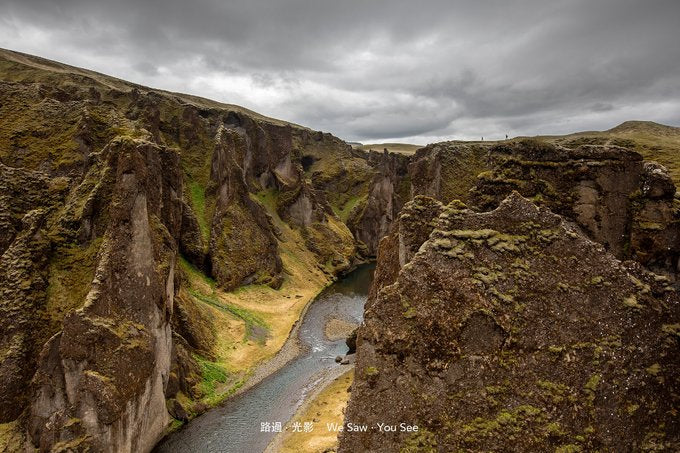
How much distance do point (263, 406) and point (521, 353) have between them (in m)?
25.9

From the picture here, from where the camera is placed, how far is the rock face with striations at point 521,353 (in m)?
11.7

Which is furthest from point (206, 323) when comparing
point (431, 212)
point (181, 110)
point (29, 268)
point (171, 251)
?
point (181, 110)

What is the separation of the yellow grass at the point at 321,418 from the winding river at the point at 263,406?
132 cm

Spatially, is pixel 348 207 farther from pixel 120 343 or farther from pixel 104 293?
pixel 120 343

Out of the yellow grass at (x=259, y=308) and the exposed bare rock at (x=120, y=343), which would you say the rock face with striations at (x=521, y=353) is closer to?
the exposed bare rock at (x=120, y=343)

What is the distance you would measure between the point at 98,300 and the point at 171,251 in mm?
7749

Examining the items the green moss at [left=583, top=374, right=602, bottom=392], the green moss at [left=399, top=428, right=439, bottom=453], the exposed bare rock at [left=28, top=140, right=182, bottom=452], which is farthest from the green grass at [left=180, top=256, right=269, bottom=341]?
the green moss at [left=583, top=374, right=602, bottom=392]

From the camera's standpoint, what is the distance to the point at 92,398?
19609mm

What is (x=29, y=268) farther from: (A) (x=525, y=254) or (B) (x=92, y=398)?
(A) (x=525, y=254)

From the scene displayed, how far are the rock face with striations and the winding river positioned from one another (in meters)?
18.6

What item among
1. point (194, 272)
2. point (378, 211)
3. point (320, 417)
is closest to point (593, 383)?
point (320, 417)

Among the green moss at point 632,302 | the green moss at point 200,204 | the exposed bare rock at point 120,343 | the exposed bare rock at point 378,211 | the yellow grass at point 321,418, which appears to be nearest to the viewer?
the green moss at point 632,302

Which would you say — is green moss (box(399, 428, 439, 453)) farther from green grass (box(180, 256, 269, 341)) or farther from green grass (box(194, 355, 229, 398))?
green grass (box(180, 256, 269, 341))

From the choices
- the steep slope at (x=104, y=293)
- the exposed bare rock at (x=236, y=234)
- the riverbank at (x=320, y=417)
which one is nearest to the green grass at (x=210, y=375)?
the steep slope at (x=104, y=293)
